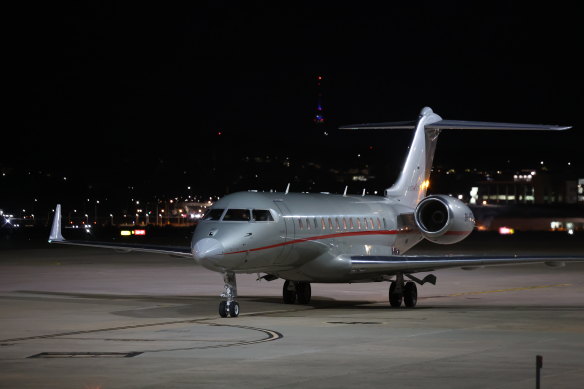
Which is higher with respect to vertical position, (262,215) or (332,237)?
(262,215)

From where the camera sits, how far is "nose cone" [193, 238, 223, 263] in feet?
69.6

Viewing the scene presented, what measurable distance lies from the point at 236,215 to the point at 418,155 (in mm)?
10428

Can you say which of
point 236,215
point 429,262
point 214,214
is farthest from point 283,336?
point 429,262

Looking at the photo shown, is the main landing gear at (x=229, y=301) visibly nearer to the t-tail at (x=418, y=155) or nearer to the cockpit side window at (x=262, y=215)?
the cockpit side window at (x=262, y=215)

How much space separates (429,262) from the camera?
24.3 m

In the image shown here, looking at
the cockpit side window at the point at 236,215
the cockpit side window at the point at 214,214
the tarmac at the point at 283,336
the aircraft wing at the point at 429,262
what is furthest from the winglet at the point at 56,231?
the aircraft wing at the point at 429,262

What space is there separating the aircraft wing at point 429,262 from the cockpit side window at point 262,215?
294cm

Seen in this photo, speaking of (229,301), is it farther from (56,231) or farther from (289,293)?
(56,231)

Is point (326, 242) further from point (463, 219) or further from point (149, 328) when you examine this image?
point (149, 328)

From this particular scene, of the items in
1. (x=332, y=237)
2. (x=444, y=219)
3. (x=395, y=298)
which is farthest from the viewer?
(x=444, y=219)

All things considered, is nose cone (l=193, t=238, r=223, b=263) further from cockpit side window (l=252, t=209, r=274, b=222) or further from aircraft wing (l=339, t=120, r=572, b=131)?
aircraft wing (l=339, t=120, r=572, b=131)

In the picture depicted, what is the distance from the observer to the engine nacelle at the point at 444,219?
2722cm

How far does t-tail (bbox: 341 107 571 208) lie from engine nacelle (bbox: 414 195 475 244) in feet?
7.16

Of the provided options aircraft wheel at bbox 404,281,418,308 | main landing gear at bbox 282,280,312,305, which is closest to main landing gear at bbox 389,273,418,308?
aircraft wheel at bbox 404,281,418,308
